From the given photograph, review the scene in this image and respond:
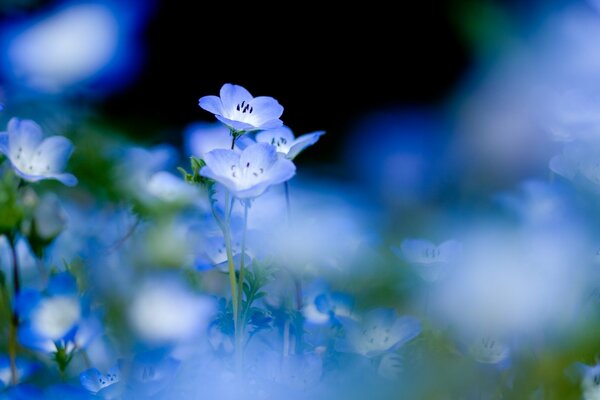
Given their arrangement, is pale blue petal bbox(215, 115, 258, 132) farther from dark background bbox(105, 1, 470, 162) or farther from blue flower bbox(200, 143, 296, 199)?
dark background bbox(105, 1, 470, 162)

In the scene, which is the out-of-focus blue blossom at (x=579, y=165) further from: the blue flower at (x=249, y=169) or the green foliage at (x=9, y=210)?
the green foliage at (x=9, y=210)

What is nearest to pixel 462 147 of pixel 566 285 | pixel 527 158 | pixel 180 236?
pixel 527 158

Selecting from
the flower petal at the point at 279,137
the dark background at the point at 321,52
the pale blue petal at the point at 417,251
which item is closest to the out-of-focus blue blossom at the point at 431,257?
the pale blue petal at the point at 417,251

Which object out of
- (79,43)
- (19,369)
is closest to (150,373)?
(19,369)

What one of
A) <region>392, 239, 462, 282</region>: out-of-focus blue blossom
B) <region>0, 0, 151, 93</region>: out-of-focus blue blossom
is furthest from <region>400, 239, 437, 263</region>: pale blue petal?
<region>0, 0, 151, 93</region>: out-of-focus blue blossom

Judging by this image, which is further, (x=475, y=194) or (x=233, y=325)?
(x=475, y=194)

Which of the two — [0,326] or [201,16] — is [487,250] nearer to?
[0,326]

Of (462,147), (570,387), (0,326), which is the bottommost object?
(462,147)
